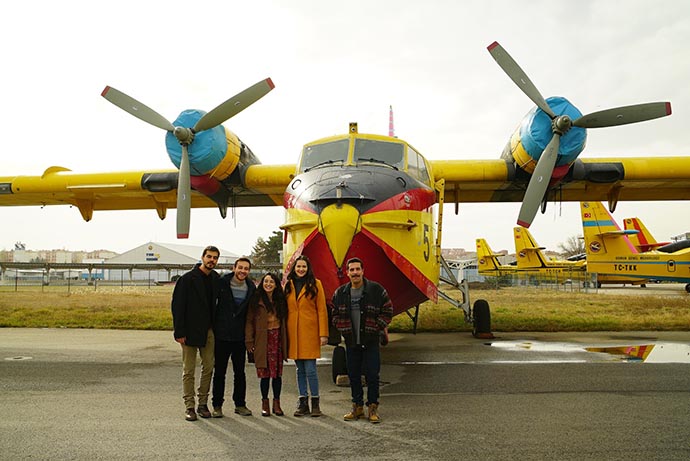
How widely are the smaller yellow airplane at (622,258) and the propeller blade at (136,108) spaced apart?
27.2m

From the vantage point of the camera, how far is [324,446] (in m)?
4.39

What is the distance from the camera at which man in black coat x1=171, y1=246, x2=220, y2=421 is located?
17.7ft

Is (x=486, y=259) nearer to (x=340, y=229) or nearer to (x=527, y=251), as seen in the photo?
(x=527, y=251)

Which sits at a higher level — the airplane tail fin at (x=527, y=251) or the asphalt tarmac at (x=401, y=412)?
the airplane tail fin at (x=527, y=251)

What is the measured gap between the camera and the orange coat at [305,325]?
5.50 m

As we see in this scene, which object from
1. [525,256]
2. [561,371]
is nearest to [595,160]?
[561,371]

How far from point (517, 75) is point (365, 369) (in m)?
7.81

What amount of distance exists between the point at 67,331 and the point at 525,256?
34.5 metres

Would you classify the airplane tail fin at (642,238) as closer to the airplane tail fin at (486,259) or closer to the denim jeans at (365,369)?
the airplane tail fin at (486,259)

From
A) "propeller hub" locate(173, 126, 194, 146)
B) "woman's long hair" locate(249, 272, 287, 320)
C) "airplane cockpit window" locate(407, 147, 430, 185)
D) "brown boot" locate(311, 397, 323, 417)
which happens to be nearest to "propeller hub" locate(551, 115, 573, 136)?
"airplane cockpit window" locate(407, 147, 430, 185)

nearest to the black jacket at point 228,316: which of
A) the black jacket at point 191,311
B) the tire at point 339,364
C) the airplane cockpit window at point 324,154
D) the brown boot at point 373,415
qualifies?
the black jacket at point 191,311

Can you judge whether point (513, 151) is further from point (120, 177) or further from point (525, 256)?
point (525, 256)

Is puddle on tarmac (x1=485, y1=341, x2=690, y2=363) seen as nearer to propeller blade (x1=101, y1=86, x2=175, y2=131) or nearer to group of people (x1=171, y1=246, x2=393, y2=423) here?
group of people (x1=171, y1=246, x2=393, y2=423)

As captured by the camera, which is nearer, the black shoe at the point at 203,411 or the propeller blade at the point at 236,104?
the black shoe at the point at 203,411
